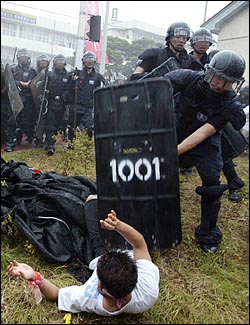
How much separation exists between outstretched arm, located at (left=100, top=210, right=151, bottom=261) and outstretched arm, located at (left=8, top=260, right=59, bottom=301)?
1.50ft

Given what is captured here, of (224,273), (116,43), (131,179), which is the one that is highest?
(116,43)

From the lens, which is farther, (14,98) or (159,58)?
(14,98)

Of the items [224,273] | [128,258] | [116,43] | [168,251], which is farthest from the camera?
[116,43]

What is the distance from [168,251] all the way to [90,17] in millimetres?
2918

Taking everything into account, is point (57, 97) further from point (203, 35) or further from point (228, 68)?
point (228, 68)

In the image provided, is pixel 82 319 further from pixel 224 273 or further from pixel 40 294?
pixel 224 273

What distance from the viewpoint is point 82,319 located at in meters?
2.23

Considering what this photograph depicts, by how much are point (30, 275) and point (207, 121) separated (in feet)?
5.31

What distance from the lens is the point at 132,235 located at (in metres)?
2.29

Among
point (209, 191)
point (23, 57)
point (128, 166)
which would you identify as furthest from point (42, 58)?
point (128, 166)

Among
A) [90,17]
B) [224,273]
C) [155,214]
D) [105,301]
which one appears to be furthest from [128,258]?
[90,17]

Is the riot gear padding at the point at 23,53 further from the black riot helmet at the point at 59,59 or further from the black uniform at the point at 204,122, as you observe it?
the black uniform at the point at 204,122

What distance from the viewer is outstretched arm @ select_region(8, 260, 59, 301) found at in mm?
2201

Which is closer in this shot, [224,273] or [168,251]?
[224,273]
